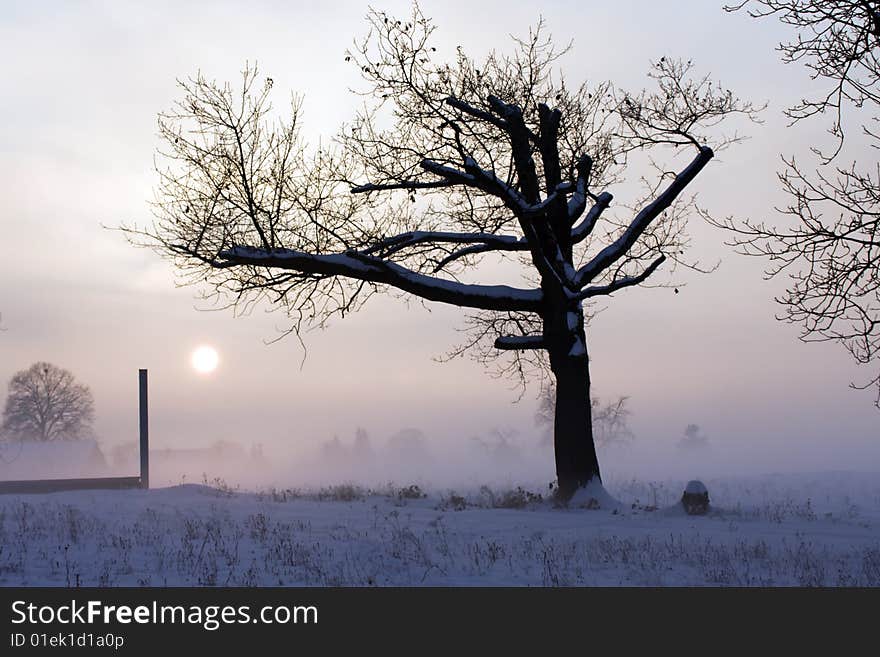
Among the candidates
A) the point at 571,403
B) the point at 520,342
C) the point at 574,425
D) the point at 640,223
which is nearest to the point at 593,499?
the point at 574,425

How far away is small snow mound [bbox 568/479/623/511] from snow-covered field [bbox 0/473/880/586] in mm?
105

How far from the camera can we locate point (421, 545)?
10992 millimetres

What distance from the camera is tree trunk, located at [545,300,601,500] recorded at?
17.6m

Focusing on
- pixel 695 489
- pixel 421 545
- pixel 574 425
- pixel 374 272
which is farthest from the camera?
pixel 574 425

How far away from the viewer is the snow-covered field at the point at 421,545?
9.07 meters

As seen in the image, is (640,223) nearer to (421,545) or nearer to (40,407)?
(421,545)

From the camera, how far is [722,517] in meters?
15.0

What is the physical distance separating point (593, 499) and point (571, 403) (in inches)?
81.4

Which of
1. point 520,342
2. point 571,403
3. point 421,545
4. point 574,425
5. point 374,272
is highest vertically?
point 374,272

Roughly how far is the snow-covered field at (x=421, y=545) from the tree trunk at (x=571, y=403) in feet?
3.64

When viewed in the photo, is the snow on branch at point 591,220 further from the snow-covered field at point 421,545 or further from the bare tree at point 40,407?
the bare tree at point 40,407

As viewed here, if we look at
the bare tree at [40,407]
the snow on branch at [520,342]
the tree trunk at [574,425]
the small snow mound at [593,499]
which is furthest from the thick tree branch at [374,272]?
the bare tree at [40,407]

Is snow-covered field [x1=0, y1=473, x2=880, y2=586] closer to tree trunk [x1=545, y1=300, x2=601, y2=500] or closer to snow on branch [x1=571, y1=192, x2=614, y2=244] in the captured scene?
tree trunk [x1=545, y1=300, x2=601, y2=500]
